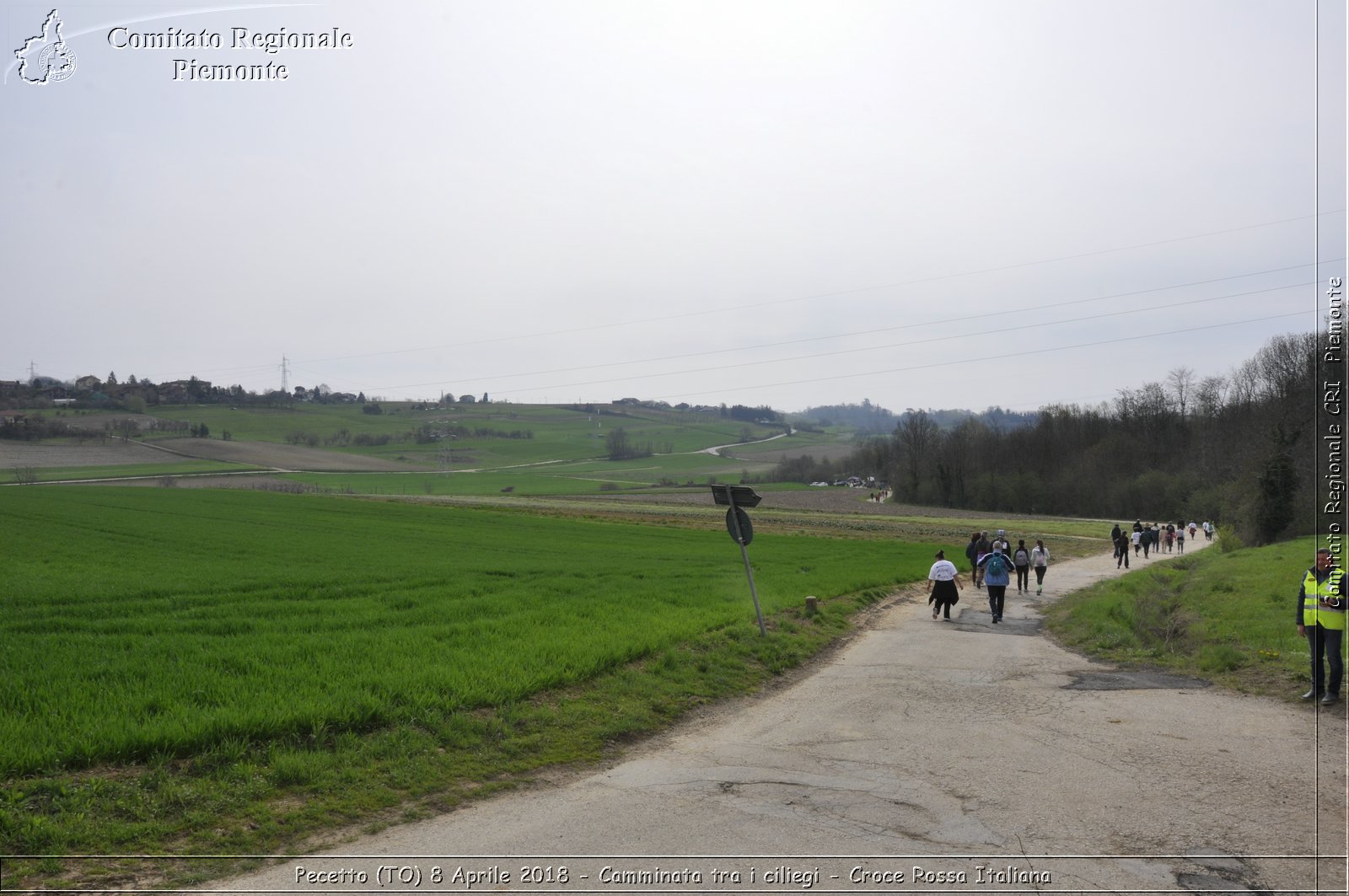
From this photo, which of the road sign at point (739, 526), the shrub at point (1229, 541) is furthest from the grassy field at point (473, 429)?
the road sign at point (739, 526)

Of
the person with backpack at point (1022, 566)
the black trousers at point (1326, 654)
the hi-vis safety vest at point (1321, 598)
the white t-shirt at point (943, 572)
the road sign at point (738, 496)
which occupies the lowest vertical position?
the person with backpack at point (1022, 566)

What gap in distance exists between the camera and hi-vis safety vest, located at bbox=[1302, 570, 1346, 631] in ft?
32.2

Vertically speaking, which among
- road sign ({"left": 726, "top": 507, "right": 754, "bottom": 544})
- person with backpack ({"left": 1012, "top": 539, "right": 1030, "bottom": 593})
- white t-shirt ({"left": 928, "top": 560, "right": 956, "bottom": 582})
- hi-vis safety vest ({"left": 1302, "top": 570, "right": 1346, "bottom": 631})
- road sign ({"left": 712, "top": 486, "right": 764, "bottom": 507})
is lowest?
person with backpack ({"left": 1012, "top": 539, "right": 1030, "bottom": 593})

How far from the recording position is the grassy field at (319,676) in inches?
256

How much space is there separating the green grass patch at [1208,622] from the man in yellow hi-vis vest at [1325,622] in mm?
665

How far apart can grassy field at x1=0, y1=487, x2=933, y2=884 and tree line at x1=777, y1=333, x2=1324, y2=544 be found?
114 feet

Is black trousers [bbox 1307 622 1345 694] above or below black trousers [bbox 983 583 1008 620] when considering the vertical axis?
above

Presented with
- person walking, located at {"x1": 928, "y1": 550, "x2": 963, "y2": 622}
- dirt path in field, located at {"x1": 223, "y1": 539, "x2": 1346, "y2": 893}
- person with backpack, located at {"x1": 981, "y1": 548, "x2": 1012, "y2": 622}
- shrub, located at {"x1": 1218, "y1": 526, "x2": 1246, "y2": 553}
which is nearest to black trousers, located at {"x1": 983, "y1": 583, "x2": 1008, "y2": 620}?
person with backpack, located at {"x1": 981, "y1": 548, "x2": 1012, "y2": 622}

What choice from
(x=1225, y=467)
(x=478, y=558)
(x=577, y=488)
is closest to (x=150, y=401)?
(x=577, y=488)

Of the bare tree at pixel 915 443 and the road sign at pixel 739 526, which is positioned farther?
the bare tree at pixel 915 443

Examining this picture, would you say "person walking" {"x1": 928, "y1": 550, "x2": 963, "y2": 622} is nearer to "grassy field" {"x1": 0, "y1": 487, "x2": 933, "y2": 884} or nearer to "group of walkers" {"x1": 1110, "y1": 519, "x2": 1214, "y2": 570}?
"grassy field" {"x1": 0, "y1": 487, "x2": 933, "y2": 884}

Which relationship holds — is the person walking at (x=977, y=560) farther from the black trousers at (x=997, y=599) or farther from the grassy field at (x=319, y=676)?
the black trousers at (x=997, y=599)

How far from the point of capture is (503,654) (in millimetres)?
11445

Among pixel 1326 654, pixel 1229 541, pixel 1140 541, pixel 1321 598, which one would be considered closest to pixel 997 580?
pixel 1326 654
